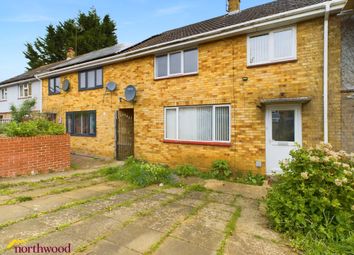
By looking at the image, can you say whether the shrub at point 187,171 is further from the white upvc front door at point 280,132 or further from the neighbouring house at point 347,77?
the neighbouring house at point 347,77

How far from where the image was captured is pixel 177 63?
8.98 metres

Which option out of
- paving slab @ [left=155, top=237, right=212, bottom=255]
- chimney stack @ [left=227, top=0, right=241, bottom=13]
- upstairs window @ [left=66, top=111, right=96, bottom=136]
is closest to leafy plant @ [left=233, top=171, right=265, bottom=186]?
paving slab @ [left=155, top=237, right=212, bottom=255]

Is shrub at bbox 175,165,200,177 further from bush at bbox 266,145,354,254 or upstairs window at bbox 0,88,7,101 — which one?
upstairs window at bbox 0,88,7,101

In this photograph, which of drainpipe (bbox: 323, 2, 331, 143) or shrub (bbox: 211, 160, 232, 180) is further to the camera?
shrub (bbox: 211, 160, 232, 180)

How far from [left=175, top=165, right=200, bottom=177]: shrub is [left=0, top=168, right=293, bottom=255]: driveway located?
1.45 meters

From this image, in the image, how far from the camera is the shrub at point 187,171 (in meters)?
7.77

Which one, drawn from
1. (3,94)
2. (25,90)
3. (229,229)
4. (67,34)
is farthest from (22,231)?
(67,34)

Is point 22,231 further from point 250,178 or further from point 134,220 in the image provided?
point 250,178

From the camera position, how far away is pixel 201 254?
9.56 ft

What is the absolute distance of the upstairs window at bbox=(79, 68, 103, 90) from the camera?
11.5 m

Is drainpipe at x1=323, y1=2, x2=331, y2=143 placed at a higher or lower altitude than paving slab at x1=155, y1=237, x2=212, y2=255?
higher

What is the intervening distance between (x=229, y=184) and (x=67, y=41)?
31316mm

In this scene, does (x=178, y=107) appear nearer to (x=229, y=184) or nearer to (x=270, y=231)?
(x=229, y=184)

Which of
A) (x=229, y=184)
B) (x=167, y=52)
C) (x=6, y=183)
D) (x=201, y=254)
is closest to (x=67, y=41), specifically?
(x=167, y=52)
